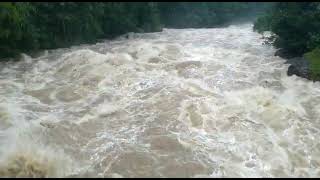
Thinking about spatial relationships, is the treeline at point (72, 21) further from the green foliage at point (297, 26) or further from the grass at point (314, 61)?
the grass at point (314, 61)

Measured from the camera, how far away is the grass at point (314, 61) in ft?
41.3

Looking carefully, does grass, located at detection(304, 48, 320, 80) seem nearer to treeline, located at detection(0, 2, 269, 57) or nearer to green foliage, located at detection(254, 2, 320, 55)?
green foliage, located at detection(254, 2, 320, 55)

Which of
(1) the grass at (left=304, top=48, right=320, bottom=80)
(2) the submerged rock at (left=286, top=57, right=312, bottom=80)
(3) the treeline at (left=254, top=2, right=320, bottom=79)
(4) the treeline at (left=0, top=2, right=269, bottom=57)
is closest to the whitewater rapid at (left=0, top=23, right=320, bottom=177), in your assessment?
(2) the submerged rock at (left=286, top=57, right=312, bottom=80)

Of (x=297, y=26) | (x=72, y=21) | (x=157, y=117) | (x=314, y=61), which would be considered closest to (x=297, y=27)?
(x=297, y=26)

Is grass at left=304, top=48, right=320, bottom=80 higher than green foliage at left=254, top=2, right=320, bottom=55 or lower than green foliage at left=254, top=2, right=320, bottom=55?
lower

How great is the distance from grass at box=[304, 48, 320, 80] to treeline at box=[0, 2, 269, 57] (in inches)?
373

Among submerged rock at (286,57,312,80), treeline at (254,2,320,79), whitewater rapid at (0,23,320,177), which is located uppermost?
treeline at (254,2,320,79)

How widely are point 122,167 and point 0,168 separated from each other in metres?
2.07

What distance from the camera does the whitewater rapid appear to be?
27.3ft

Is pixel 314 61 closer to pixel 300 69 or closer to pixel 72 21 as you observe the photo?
pixel 300 69

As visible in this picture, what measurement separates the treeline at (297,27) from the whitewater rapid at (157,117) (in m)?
0.90

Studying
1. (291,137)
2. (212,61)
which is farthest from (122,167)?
(212,61)

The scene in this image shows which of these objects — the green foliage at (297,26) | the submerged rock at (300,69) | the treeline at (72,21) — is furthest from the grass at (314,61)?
the treeline at (72,21)

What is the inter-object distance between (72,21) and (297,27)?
29.8 feet
